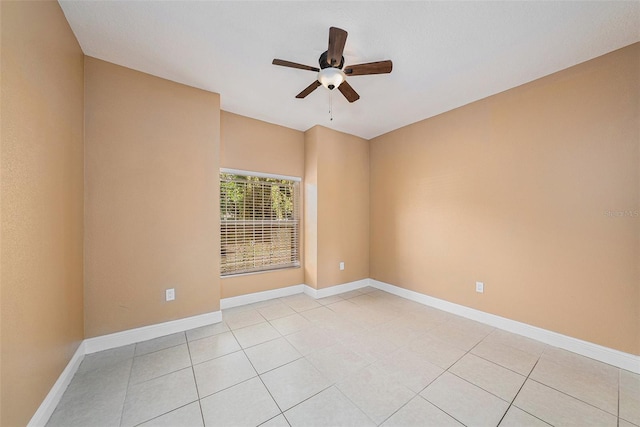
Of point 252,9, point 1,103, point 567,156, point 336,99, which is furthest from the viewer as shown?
point 336,99

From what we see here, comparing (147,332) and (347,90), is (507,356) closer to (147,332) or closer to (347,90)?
(347,90)

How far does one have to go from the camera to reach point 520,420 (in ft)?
4.73

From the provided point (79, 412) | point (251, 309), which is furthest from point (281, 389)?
point (251, 309)

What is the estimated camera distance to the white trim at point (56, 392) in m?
1.33

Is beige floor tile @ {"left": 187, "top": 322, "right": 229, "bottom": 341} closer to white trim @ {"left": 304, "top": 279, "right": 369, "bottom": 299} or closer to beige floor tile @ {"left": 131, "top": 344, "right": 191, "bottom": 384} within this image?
beige floor tile @ {"left": 131, "top": 344, "right": 191, "bottom": 384}

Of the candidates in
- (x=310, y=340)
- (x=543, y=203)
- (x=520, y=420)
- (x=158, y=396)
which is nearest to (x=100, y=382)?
(x=158, y=396)

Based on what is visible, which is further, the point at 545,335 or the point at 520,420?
the point at 545,335

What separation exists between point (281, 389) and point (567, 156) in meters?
3.32

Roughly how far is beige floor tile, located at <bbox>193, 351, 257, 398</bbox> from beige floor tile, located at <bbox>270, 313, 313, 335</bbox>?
0.56 meters

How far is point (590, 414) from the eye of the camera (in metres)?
1.48

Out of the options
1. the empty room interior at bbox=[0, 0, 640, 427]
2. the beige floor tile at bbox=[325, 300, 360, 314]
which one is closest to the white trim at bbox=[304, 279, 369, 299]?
the beige floor tile at bbox=[325, 300, 360, 314]

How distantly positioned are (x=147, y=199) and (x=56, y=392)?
159 cm

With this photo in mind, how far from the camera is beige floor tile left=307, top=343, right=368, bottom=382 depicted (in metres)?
1.86

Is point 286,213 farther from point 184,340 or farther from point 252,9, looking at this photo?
point 252,9
